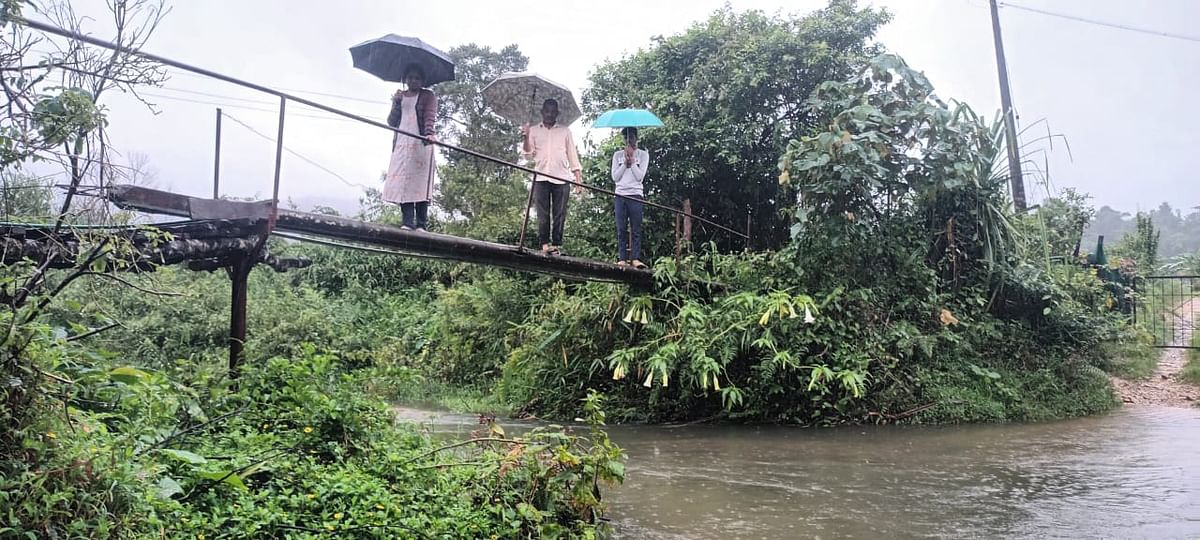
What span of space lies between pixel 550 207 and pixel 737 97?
168 inches

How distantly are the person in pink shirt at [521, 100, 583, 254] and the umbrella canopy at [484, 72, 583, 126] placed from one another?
0.63 feet

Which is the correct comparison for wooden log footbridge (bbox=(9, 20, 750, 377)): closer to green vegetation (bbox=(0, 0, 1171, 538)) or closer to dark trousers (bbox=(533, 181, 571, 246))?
green vegetation (bbox=(0, 0, 1171, 538))

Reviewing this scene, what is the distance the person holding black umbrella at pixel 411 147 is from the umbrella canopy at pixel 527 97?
5.01ft

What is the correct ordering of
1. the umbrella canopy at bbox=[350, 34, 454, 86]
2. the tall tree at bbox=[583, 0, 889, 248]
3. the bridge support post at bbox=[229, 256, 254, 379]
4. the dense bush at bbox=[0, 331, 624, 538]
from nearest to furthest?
the dense bush at bbox=[0, 331, 624, 538], the bridge support post at bbox=[229, 256, 254, 379], the umbrella canopy at bbox=[350, 34, 454, 86], the tall tree at bbox=[583, 0, 889, 248]

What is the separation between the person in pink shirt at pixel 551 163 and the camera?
7.14 m

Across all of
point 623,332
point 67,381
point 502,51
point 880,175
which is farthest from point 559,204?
point 502,51

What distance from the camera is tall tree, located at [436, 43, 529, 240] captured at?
1454 centimetres

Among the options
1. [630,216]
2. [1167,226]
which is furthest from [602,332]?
[1167,226]

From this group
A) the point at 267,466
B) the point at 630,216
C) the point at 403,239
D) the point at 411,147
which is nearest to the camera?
the point at 267,466

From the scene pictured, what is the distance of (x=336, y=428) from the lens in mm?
4059

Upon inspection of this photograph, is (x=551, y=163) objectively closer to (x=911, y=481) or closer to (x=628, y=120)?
A: (x=628, y=120)

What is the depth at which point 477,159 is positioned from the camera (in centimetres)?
1922

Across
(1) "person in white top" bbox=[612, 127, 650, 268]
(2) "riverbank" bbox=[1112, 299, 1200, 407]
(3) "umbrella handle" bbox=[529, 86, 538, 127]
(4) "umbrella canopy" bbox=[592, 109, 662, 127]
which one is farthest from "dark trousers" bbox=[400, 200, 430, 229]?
(2) "riverbank" bbox=[1112, 299, 1200, 407]

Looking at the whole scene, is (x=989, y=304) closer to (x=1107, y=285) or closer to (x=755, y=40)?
(x=1107, y=285)
